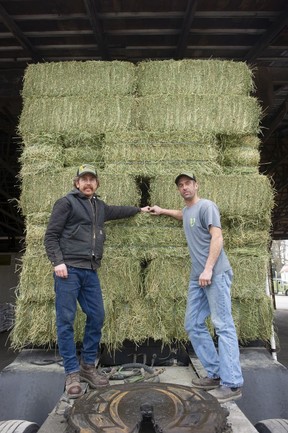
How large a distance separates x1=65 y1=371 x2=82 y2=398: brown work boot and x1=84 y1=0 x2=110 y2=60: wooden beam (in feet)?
13.7

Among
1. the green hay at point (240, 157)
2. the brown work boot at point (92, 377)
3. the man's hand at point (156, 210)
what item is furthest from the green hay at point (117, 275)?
the green hay at point (240, 157)

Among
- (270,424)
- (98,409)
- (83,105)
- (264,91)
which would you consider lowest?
(270,424)

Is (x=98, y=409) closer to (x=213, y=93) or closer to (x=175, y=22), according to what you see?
(x=213, y=93)

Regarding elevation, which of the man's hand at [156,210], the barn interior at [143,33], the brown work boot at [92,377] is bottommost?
the brown work boot at [92,377]

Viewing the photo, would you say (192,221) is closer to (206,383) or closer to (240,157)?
(240,157)

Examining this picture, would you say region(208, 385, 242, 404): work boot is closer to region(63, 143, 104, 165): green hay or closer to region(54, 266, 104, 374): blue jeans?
region(54, 266, 104, 374): blue jeans

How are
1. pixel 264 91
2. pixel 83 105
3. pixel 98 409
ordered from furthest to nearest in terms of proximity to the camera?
pixel 264 91
pixel 83 105
pixel 98 409

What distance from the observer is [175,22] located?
543 cm

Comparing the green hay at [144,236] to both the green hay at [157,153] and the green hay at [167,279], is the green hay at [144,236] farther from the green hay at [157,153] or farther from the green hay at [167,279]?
the green hay at [157,153]

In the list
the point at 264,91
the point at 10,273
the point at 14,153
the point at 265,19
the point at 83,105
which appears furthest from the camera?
the point at 10,273

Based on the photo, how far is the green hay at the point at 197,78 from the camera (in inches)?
173

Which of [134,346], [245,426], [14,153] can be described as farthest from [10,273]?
[245,426]

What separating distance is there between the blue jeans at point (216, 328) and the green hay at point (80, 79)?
2329 millimetres

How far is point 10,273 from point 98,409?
11111mm
